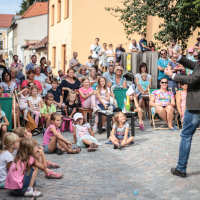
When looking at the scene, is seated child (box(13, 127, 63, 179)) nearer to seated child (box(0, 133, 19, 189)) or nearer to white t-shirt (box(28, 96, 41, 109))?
seated child (box(0, 133, 19, 189))

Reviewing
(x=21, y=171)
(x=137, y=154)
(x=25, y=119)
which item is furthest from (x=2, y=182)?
(x=25, y=119)

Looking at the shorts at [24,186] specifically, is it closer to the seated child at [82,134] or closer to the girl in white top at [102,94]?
the seated child at [82,134]

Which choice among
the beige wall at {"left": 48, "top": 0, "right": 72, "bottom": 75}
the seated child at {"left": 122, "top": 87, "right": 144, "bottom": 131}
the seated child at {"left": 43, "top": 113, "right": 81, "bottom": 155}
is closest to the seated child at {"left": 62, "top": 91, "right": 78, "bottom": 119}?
the seated child at {"left": 122, "top": 87, "right": 144, "bottom": 131}

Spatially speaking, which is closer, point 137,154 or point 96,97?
point 137,154

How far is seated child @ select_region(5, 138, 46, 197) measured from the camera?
4.44 m

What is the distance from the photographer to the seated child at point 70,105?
32.0ft

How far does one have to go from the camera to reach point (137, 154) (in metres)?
6.84

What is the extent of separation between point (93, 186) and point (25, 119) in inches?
185

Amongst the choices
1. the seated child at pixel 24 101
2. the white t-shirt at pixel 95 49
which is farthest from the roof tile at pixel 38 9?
the seated child at pixel 24 101

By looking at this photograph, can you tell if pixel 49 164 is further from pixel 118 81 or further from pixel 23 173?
pixel 118 81

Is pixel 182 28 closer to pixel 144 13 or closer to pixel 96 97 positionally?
pixel 144 13

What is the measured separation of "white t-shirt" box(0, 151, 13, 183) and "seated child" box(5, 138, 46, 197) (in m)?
0.24

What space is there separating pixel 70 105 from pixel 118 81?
7.24ft

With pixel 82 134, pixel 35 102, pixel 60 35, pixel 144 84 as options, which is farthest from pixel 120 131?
pixel 60 35
